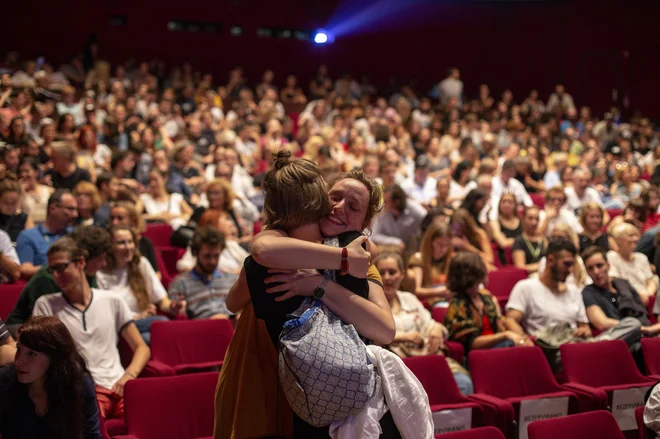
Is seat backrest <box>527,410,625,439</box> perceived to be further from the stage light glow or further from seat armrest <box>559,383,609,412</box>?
the stage light glow

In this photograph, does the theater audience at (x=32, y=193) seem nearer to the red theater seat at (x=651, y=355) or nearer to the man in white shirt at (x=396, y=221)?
the man in white shirt at (x=396, y=221)

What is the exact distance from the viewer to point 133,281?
4.25 metres

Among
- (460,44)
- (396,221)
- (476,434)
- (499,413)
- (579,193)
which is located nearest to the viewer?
(476,434)

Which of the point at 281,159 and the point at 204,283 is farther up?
the point at 281,159

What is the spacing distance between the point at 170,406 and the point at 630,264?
3.52 metres

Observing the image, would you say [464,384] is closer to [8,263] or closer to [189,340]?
[189,340]

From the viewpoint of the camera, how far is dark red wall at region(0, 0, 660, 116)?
13.7 meters

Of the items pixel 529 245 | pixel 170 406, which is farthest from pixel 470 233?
pixel 170 406

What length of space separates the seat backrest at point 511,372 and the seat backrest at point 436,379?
0.52 ft

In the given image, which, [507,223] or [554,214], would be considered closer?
[507,223]

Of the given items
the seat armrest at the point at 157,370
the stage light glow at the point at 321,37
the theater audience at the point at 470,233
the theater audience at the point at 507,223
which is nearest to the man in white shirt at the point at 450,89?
the stage light glow at the point at 321,37

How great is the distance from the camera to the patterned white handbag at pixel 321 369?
178 cm

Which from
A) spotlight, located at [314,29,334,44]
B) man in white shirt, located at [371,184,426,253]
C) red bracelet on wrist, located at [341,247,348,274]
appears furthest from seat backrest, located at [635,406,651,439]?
spotlight, located at [314,29,334,44]

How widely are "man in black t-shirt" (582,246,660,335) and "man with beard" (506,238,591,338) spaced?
67 millimetres
